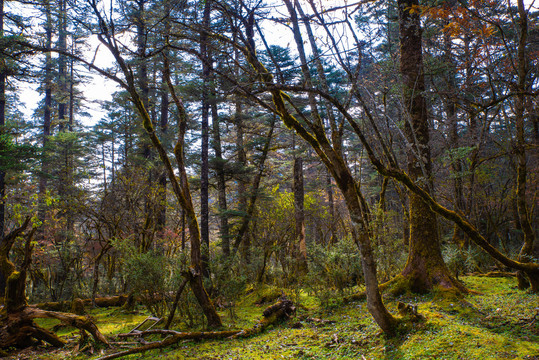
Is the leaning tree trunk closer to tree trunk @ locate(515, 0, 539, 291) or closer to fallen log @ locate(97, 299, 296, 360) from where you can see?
fallen log @ locate(97, 299, 296, 360)

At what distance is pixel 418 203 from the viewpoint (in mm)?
5441


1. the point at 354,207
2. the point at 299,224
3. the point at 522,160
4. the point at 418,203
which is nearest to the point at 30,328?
the point at 354,207

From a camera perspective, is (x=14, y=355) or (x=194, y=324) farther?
(x=194, y=324)

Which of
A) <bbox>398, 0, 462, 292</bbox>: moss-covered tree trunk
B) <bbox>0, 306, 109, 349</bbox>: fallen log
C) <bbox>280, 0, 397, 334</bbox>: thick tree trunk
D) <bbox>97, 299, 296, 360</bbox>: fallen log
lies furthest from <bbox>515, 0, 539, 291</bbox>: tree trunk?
<bbox>0, 306, 109, 349</bbox>: fallen log

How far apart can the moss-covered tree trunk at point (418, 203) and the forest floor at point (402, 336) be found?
39 centimetres

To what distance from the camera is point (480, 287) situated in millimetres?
5852

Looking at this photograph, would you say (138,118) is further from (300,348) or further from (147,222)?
(300,348)

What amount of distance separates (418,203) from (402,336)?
2701 mm

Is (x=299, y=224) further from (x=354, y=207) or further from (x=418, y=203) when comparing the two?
(x=354, y=207)

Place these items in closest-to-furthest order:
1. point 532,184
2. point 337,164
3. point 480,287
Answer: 1. point 337,164
2. point 480,287
3. point 532,184

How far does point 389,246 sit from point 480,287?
5.80 feet

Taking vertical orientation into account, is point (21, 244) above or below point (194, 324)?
above

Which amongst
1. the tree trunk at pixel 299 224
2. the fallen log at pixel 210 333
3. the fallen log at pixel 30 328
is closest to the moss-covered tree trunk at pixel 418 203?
the fallen log at pixel 210 333

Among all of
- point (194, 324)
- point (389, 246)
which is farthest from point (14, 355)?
point (389, 246)
